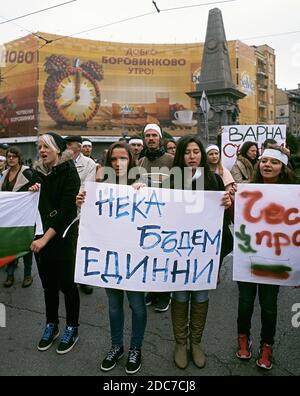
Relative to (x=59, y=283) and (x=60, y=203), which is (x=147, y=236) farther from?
(x=59, y=283)

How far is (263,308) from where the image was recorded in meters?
2.82

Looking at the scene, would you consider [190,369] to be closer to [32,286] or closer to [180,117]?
[32,286]

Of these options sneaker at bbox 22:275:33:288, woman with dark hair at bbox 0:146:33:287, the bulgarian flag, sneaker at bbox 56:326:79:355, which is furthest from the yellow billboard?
sneaker at bbox 56:326:79:355

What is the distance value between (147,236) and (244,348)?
1.18 metres

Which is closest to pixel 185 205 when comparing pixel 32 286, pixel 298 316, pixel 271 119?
pixel 298 316

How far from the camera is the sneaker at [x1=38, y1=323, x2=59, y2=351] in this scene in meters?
3.04

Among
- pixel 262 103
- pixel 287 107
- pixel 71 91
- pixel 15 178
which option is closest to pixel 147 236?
pixel 15 178

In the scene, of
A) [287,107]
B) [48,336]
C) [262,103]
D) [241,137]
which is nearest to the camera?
[48,336]

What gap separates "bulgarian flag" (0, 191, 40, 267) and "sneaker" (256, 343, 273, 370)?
2.13 metres

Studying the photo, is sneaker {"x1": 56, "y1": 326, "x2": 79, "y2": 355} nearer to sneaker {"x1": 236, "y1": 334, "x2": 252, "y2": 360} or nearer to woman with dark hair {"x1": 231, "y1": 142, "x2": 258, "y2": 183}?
sneaker {"x1": 236, "y1": 334, "x2": 252, "y2": 360}

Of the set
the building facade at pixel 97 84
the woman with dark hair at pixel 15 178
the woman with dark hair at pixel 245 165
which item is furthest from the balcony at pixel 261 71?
the woman with dark hair at pixel 15 178

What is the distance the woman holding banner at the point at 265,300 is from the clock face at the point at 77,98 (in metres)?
44.3

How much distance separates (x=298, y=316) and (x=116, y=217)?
2144 mm
